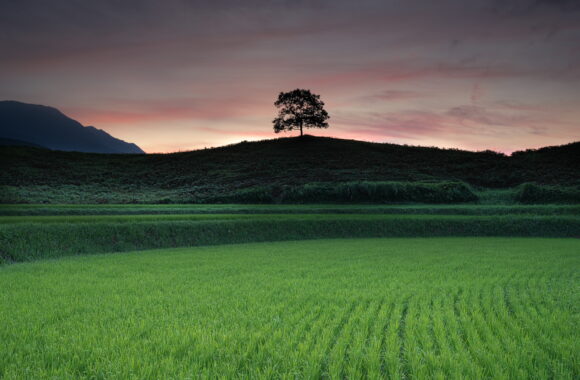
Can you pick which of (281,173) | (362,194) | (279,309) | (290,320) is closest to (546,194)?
(362,194)

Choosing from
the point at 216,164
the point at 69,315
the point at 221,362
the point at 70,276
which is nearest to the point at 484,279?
the point at 221,362

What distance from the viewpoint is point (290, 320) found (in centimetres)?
804

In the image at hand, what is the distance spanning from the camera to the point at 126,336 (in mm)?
6898

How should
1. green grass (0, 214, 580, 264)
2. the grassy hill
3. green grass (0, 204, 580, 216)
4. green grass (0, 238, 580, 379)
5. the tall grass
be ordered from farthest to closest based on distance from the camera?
the grassy hill → the tall grass → green grass (0, 204, 580, 216) → green grass (0, 214, 580, 264) → green grass (0, 238, 580, 379)

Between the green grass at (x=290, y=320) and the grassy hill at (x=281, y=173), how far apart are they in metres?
28.5

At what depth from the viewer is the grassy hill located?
4347cm

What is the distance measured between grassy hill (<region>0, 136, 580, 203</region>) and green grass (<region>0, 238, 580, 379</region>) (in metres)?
28.5

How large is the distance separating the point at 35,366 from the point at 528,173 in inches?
2298

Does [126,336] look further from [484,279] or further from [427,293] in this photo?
[484,279]

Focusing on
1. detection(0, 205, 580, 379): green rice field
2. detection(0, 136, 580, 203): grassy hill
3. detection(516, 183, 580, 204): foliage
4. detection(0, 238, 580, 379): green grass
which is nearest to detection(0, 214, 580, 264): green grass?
detection(0, 205, 580, 379): green rice field

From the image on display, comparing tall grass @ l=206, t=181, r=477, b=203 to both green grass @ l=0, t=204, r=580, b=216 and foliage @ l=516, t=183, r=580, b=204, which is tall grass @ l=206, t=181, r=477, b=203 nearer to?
foliage @ l=516, t=183, r=580, b=204

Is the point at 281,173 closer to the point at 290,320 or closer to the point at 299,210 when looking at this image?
the point at 299,210

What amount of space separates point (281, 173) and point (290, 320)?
1836 inches

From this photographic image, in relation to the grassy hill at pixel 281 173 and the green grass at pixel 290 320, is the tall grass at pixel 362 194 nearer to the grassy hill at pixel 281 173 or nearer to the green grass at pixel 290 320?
the grassy hill at pixel 281 173
